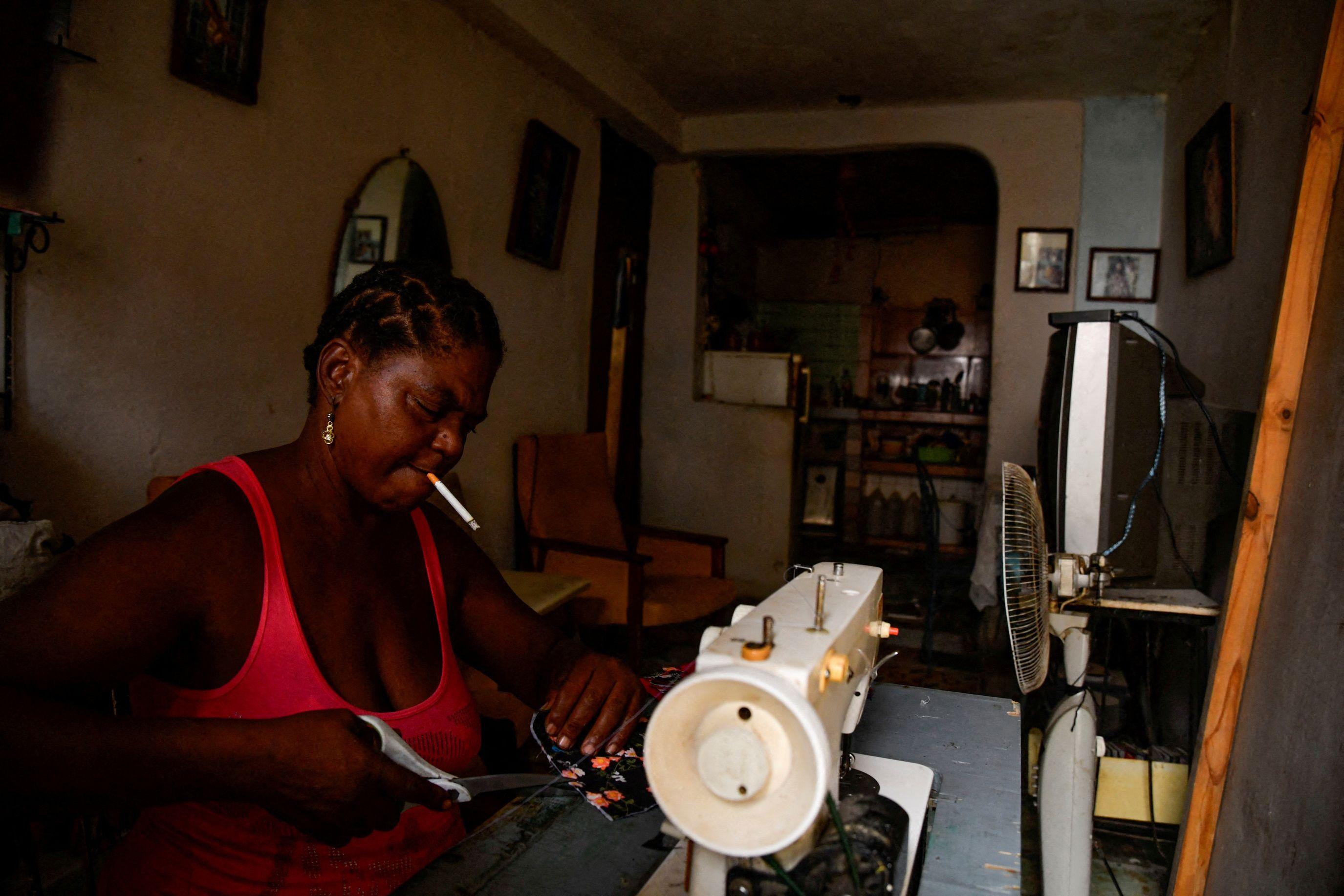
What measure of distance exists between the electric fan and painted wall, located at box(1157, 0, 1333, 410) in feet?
2.75

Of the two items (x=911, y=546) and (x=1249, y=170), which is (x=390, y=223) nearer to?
(x=1249, y=170)

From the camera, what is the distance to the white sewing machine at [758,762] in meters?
0.77

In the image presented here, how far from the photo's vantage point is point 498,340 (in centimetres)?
128

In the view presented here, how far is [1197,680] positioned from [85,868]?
9.62 ft

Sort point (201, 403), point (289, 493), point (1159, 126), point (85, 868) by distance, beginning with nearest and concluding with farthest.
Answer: point (289, 493) < point (85, 868) < point (201, 403) < point (1159, 126)

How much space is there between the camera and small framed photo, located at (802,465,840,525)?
303 inches

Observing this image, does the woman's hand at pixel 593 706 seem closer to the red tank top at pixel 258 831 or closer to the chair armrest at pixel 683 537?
the red tank top at pixel 258 831

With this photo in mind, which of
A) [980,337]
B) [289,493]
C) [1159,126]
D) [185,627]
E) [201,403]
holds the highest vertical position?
[1159,126]

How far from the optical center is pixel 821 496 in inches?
306

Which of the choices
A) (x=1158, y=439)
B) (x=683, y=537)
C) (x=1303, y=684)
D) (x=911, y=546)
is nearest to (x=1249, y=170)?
(x=1158, y=439)

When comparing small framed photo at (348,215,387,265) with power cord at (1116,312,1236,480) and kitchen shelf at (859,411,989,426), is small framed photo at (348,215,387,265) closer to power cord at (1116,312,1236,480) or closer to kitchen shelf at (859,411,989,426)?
power cord at (1116,312,1236,480)

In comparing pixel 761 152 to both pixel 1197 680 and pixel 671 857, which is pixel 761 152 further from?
pixel 671 857

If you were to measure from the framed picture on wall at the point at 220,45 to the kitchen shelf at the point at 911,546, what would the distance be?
5953 mm

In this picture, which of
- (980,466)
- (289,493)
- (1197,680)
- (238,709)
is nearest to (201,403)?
(289,493)
